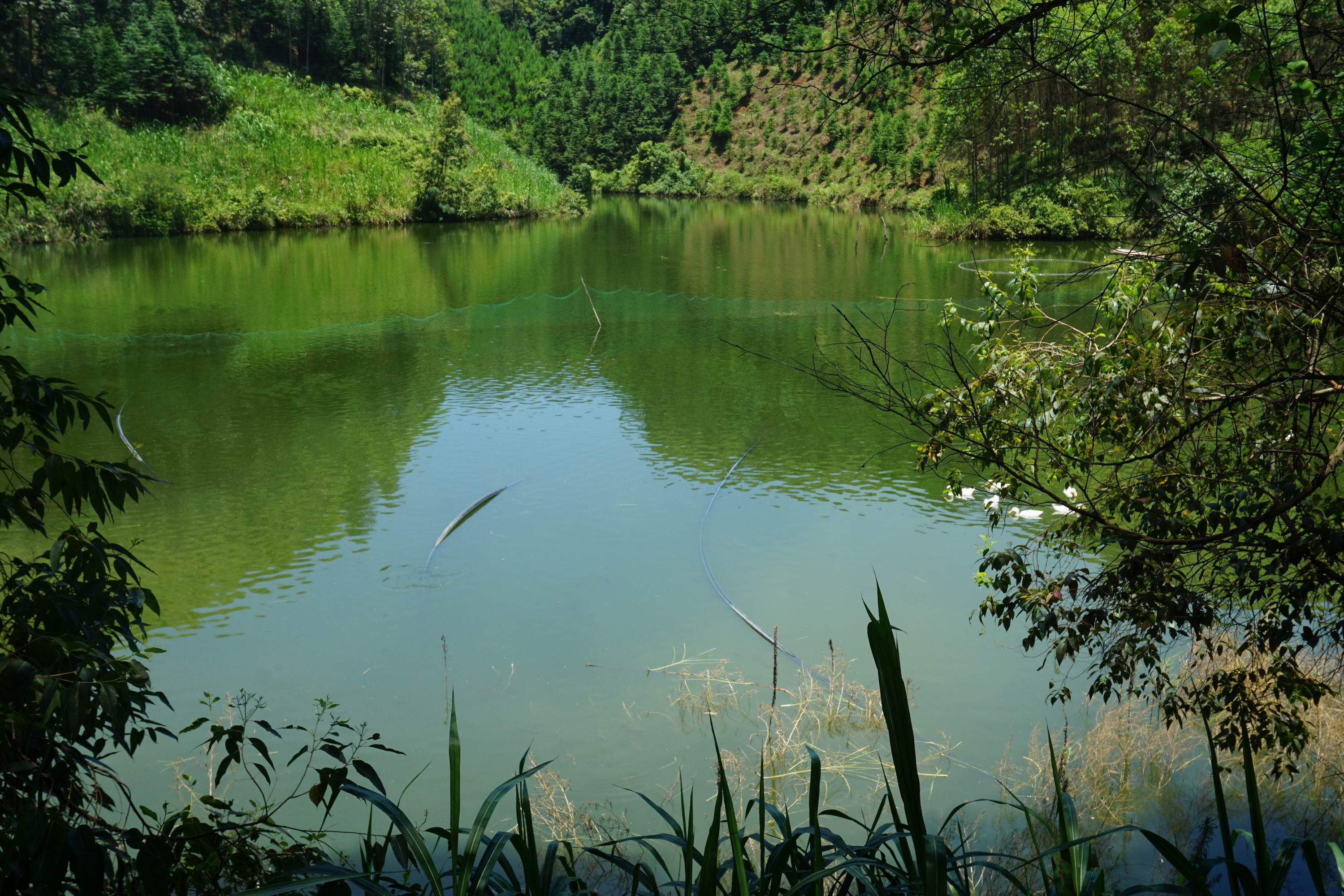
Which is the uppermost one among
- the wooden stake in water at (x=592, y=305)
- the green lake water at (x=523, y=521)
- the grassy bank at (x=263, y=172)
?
the grassy bank at (x=263, y=172)

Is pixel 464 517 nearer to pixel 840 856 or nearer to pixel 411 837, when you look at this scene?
pixel 840 856

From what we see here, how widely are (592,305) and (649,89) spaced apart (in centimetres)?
3347

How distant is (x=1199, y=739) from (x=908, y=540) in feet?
7.01

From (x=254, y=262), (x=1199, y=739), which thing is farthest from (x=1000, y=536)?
(x=254, y=262)

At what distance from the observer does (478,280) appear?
50.2 ft

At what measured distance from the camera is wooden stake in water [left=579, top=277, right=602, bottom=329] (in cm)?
1195

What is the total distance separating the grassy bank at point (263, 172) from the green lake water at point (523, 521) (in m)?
8.83

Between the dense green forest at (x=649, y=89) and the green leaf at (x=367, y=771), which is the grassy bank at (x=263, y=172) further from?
the green leaf at (x=367, y=771)

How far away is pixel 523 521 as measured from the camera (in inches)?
235

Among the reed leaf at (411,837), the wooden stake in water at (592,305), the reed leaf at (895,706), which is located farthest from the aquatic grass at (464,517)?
the wooden stake in water at (592,305)

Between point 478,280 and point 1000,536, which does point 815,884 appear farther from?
point 478,280

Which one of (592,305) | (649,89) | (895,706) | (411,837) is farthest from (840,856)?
(649,89)

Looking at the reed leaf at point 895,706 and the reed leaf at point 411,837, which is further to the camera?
the reed leaf at point 411,837

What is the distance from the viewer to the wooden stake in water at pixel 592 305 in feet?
39.2
